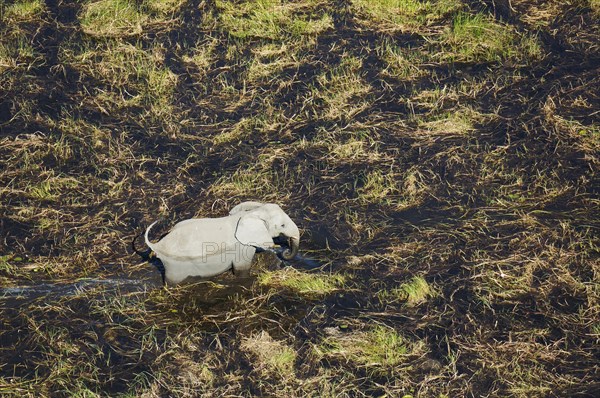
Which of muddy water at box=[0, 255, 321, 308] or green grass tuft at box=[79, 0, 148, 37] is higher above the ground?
green grass tuft at box=[79, 0, 148, 37]

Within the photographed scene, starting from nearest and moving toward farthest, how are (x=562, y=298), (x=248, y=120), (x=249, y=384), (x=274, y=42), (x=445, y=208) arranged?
(x=249, y=384)
(x=562, y=298)
(x=445, y=208)
(x=248, y=120)
(x=274, y=42)

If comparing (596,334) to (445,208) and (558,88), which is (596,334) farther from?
(558,88)

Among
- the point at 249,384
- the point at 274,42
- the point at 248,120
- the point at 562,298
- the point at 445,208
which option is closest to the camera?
the point at 249,384

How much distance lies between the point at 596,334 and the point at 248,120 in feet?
11.2

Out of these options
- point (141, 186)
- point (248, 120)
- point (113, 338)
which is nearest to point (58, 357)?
point (113, 338)

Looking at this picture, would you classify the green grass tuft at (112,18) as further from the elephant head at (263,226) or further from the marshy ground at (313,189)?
the elephant head at (263,226)

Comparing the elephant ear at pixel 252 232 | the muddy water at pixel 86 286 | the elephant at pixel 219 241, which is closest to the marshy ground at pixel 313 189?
the muddy water at pixel 86 286

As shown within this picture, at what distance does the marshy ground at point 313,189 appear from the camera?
5.88 m

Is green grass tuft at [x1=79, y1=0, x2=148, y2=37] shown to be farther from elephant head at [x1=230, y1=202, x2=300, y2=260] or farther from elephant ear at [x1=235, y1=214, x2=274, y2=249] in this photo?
elephant ear at [x1=235, y1=214, x2=274, y2=249]

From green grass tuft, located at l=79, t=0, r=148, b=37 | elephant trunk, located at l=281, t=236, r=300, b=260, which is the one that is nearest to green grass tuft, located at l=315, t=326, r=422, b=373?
elephant trunk, located at l=281, t=236, r=300, b=260

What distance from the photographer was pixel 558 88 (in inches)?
317

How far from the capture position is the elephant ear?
20.4ft

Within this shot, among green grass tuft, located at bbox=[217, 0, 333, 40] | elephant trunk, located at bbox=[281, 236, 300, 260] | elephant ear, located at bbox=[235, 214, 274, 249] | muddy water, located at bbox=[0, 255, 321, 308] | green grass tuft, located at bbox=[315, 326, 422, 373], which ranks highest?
green grass tuft, located at bbox=[217, 0, 333, 40]

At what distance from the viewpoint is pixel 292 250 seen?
6.45 m
